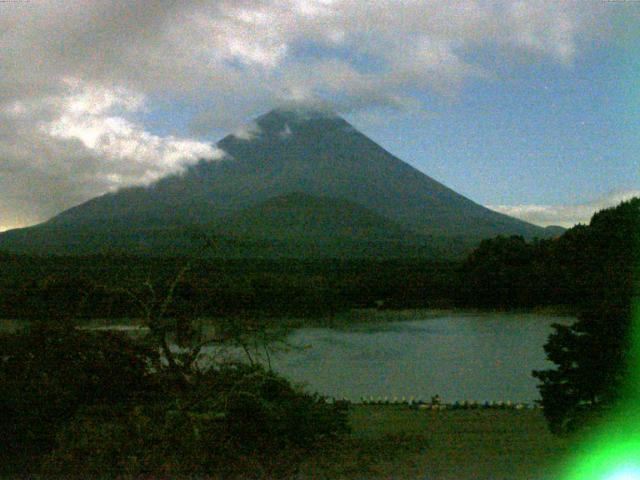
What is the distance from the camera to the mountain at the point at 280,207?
10.2 meters

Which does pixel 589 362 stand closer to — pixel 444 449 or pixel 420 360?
pixel 444 449

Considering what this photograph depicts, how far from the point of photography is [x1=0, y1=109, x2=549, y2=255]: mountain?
10203mm

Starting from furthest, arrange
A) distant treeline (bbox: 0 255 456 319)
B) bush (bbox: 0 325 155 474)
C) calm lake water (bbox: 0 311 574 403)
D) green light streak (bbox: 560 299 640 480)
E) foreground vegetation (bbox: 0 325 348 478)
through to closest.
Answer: calm lake water (bbox: 0 311 574 403)
distant treeline (bbox: 0 255 456 319)
bush (bbox: 0 325 155 474)
foreground vegetation (bbox: 0 325 348 478)
green light streak (bbox: 560 299 640 480)

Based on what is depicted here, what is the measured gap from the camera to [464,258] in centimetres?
994

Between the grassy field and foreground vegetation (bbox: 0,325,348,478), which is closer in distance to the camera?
the grassy field

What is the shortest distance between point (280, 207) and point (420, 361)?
7160 millimetres

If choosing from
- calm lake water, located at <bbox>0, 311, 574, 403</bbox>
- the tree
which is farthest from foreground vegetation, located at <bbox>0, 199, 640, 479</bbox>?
calm lake water, located at <bbox>0, 311, 574, 403</bbox>

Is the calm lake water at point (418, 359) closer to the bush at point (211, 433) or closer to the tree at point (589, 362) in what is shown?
the bush at point (211, 433)

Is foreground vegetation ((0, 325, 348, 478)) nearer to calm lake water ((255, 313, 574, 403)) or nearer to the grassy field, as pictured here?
the grassy field

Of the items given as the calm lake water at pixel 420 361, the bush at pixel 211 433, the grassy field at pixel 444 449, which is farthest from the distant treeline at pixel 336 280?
the grassy field at pixel 444 449

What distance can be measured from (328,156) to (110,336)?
94.9 feet

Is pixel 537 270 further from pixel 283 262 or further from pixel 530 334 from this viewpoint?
pixel 283 262

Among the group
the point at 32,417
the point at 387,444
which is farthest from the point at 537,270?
the point at 32,417

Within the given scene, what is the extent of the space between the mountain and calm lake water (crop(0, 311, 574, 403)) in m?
1.71
